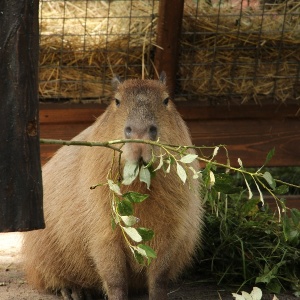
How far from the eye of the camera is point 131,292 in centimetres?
500

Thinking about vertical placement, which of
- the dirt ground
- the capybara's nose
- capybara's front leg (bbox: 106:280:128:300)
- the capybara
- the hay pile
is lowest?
the dirt ground

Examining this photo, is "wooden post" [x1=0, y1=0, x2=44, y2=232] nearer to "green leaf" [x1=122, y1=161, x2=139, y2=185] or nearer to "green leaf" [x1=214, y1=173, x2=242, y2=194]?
"green leaf" [x1=122, y1=161, x2=139, y2=185]

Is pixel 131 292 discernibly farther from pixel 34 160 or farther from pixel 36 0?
pixel 36 0

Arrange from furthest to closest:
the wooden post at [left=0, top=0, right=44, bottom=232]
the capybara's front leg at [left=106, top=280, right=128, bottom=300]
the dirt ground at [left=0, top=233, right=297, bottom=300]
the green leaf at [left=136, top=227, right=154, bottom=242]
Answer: the dirt ground at [left=0, top=233, right=297, bottom=300]
the capybara's front leg at [left=106, top=280, right=128, bottom=300]
the green leaf at [left=136, top=227, right=154, bottom=242]
the wooden post at [left=0, top=0, right=44, bottom=232]

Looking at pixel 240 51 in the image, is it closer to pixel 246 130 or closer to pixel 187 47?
pixel 187 47

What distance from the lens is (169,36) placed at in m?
6.19

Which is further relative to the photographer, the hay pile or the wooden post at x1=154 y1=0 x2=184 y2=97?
the hay pile

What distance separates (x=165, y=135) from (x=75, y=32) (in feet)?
7.47

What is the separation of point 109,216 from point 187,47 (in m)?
2.24

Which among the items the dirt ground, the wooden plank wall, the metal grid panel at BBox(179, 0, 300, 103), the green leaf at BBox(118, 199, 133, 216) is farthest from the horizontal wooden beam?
the green leaf at BBox(118, 199, 133, 216)

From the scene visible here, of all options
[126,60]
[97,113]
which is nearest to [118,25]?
[126,60]

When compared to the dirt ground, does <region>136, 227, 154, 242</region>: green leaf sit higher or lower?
higher

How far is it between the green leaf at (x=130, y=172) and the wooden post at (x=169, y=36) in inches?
91.6

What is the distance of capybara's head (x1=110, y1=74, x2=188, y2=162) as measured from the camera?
3.97 metres
